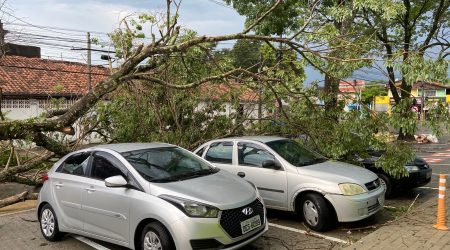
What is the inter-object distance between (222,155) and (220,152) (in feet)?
0.34

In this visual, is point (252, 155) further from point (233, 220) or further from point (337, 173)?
point (233, 220)

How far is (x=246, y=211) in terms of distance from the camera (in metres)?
5.39

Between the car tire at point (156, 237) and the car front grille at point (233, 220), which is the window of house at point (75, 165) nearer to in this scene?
the car tire at point (156, 237)

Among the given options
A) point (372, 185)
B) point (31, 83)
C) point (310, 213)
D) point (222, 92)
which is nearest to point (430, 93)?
point (31, 83)

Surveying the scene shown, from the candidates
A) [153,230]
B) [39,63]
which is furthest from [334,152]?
[39,63]

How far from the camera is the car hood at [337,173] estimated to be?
22.5 ft

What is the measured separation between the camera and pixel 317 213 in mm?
6805

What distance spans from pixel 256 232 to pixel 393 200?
530 centimetres

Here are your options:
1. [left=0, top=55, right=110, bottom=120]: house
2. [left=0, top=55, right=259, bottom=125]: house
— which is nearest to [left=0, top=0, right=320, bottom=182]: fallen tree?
[left=0, top=55, right=259, bottom=125]: house

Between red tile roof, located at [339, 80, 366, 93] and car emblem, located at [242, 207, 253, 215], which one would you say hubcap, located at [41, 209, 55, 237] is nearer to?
car emblem, located at [242, 207, 253, 215]

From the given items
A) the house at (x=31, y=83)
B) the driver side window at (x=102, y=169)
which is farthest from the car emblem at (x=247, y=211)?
the house at (x=31, y=83)

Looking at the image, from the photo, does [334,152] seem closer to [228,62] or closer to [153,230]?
[228,62]

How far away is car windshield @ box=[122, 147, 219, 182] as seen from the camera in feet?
19.0

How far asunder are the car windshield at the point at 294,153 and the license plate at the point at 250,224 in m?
2.16
